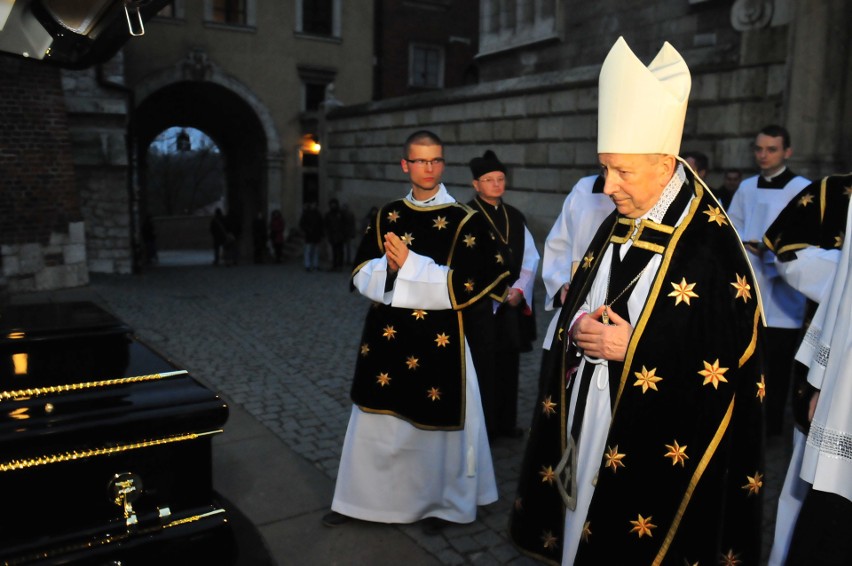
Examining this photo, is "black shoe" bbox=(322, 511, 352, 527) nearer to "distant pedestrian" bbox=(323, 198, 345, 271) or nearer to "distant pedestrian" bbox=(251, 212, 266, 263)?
"distant pedestrian" bbox=(323, 198, 345, 271)

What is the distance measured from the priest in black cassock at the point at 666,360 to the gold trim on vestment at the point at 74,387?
143 cm

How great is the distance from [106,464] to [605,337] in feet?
5.23

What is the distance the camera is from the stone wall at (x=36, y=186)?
11195mm

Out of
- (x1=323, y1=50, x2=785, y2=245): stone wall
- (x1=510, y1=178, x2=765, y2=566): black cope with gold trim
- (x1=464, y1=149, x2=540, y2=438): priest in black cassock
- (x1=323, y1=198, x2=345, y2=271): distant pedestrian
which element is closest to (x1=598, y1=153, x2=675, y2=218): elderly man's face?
(x1=510, y1=178, x2=765, y2=566): black cope with gold trim

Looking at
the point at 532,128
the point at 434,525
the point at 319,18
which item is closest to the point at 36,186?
the point at 532,128

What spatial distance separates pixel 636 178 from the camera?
92.4 inches

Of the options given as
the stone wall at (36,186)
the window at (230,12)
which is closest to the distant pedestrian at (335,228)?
the stone wall at (36,186)

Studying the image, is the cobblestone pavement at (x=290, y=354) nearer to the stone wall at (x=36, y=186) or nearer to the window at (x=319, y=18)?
the stone wall at (x=36, y=186)

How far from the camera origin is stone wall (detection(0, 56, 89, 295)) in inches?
441

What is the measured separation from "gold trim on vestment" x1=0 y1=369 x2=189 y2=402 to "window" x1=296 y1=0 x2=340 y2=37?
21.4 meters

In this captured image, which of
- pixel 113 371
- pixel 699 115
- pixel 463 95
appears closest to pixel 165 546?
pixel 113 371

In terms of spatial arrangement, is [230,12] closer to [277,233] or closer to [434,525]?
[277,233]

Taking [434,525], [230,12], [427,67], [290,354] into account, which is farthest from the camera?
[427,67]

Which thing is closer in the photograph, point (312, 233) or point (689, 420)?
point (689, 420)
